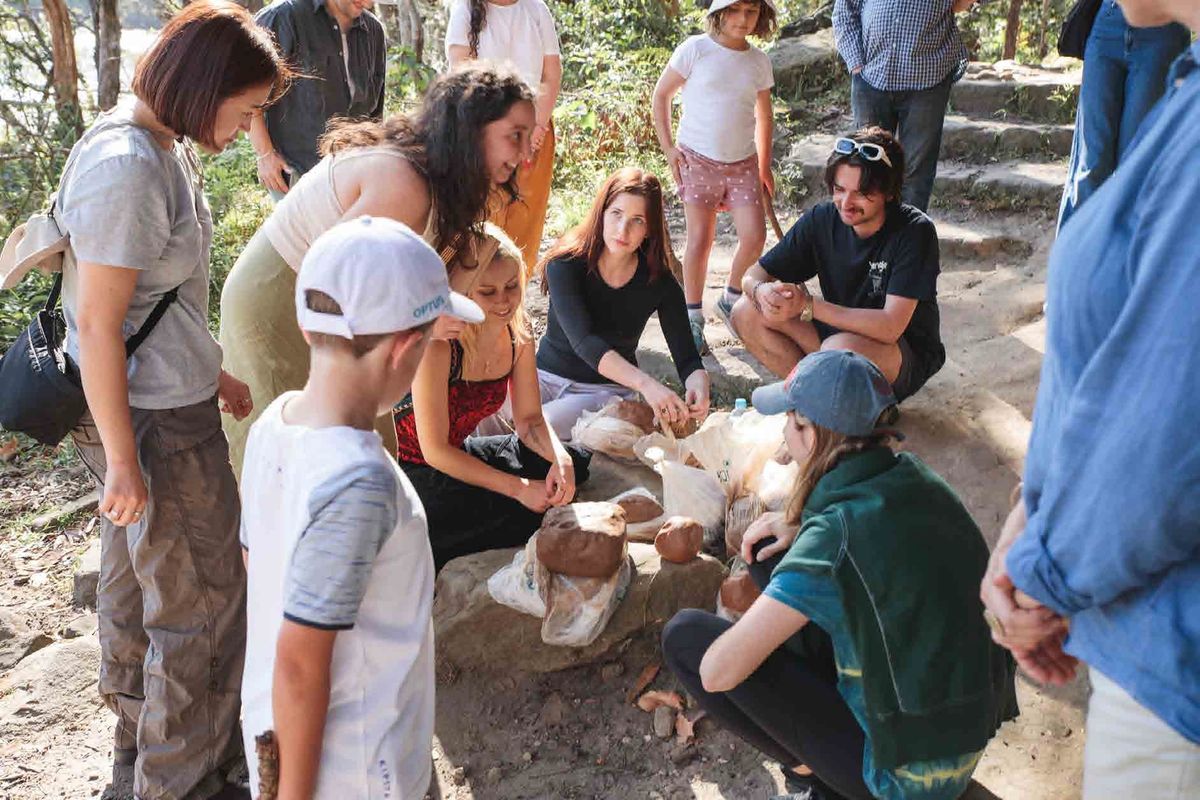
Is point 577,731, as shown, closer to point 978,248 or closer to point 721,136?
point 721,136

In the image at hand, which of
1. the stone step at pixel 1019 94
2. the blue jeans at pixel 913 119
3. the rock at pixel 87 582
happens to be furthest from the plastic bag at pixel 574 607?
the stone step at pixel 1019 94

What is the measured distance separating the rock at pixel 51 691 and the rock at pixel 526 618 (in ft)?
3.75

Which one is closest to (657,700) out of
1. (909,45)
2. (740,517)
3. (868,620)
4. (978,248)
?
(740,517)

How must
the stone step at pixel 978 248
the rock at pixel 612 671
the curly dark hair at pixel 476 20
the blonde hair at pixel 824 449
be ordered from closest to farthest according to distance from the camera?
the blonde hair at pixel 824 449 < the rock at pixel 612 671 < the curly dark hair at pixel 476 20 < the stone step at pixel 978 248

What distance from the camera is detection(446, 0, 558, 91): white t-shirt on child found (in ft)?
15.0

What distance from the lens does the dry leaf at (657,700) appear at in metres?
2.84

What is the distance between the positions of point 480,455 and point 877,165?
1705mm

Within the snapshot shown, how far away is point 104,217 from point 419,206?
69cm

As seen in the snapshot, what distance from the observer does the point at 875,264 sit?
12.2ft

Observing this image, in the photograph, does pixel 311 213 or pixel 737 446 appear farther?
pixel 737 446

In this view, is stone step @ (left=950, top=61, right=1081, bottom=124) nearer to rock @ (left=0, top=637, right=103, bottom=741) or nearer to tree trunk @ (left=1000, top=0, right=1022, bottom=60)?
tree trunk @ (left=1000, top=0, right=1022, bottom=60)

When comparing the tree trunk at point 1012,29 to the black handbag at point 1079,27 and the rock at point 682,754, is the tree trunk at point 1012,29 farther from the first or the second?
the rock at point 682,754

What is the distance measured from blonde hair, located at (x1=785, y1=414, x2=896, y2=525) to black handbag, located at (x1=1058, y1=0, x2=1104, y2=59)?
2347mm

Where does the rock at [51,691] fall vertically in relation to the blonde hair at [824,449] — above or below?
below
